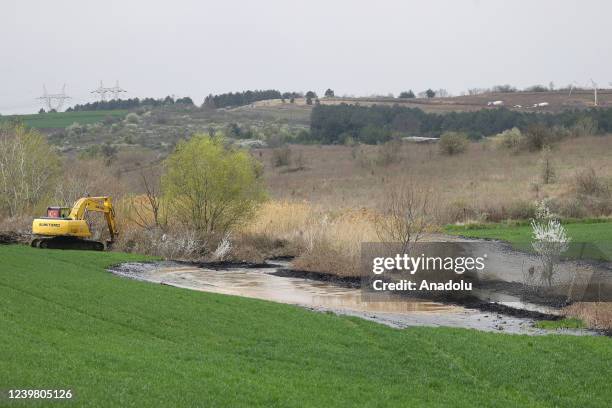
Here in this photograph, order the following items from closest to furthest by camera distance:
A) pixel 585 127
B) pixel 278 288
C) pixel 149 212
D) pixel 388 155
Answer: pixel 278 288, pixel 149 212, pixel 388 155, pixel 585 127

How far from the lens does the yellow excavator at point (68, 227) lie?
35.7 meters

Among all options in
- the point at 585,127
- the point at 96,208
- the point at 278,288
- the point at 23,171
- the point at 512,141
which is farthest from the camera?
the point at 585,127

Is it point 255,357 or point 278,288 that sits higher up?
point 255,357

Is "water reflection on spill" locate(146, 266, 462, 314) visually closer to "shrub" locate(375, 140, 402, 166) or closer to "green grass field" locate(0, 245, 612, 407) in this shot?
"green grass field" locate(0, 245, 612, 407)

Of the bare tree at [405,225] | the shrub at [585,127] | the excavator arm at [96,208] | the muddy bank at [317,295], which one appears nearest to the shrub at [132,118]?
the shrub at [585,127]

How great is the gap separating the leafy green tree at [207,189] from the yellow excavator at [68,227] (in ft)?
13.0

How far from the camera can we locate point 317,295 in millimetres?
28266

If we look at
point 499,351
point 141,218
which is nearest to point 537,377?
point 499,351

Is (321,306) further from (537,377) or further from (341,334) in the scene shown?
(537,377)

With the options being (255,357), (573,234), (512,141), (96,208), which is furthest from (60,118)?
(255,357)

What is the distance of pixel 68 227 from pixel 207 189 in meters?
7.79

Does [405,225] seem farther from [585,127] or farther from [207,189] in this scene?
[585,127]

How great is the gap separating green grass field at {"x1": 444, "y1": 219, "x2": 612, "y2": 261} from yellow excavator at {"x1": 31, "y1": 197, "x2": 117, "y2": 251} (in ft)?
64.1

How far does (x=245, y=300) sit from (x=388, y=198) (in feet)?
95.3
